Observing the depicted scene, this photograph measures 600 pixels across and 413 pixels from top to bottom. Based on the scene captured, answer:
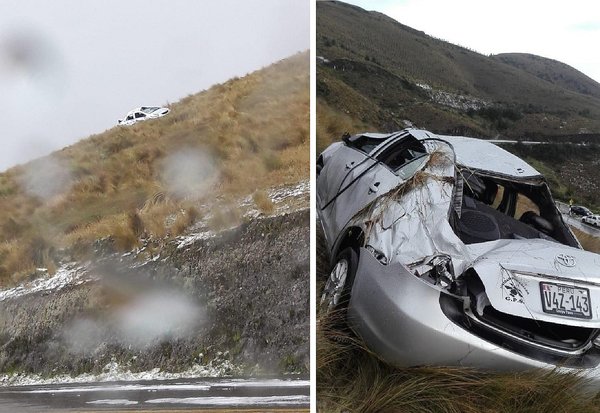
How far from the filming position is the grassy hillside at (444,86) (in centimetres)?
415

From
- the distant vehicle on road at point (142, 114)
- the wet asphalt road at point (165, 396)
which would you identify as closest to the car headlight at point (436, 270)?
the wet asphalt road at point (165, 396)

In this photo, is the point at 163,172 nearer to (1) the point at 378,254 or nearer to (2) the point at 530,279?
(1) the point at 378,254

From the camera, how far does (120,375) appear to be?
339 centimetres

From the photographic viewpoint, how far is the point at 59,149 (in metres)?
3.34

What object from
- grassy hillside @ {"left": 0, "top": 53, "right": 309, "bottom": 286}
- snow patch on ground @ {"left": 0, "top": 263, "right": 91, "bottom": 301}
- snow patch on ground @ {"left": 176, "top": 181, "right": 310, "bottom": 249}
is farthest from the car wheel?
snow patch on ground @ {"left": 0, "top": 263, "right": 91, "bottom": 301}

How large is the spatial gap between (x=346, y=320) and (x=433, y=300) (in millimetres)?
707

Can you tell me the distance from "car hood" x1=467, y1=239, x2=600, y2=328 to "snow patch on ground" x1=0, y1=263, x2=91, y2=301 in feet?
6.83

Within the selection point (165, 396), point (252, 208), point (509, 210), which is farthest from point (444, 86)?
point (165, 396)

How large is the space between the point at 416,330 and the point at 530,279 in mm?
596

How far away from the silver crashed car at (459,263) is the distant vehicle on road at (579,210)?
0.50 ft

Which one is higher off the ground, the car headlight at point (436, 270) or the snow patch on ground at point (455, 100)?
the snow patch on ground at point (455, 100)

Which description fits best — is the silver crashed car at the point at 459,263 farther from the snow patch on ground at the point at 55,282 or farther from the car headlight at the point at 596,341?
the snow patch on ground at the point at 55,282

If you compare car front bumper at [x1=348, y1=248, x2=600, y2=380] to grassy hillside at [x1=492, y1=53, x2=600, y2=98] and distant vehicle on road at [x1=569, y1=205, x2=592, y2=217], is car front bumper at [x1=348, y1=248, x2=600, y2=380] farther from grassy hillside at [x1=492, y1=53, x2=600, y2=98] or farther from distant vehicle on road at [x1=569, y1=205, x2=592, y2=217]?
grassy hillside at [x1=492, y1=53, x2=600, y2=98]

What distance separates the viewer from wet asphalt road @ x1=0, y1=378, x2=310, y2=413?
3330 millimetres
